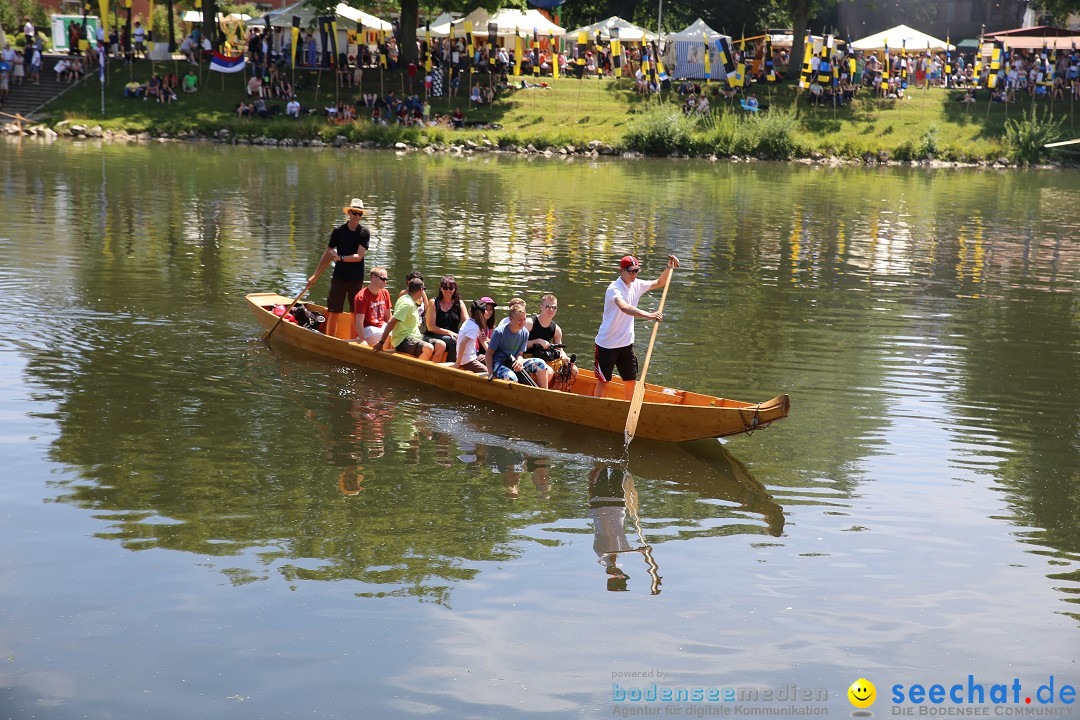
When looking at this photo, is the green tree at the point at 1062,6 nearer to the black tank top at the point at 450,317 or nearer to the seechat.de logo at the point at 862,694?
the black tank top at the point at 450,317

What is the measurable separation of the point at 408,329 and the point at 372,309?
0.83m

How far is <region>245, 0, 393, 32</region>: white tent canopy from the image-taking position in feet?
155

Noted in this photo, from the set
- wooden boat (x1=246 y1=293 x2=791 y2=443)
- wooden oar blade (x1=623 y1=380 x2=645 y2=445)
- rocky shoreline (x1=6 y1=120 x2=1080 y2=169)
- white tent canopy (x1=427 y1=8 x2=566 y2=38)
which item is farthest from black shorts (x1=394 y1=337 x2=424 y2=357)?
white tent canopy (x1=427 y1=8 x2=566 y2=38)

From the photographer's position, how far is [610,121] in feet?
152

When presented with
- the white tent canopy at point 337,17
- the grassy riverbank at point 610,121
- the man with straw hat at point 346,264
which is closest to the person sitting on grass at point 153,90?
the grassy riverbank at point 610,121

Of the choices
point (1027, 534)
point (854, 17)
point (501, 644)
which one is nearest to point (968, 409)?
point (1027, 534)

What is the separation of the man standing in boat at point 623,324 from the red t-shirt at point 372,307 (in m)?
3.36

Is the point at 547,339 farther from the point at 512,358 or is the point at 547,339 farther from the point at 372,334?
the point at 372,334

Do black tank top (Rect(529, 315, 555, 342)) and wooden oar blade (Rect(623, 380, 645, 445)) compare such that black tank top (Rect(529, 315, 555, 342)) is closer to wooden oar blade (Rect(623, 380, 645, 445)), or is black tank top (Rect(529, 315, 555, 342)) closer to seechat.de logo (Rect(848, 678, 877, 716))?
wooden oar blade (Rect(623, 380, 645, 445))

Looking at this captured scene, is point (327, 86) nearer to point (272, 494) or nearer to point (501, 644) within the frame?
point (272, 494)

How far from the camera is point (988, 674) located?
25.0 feet

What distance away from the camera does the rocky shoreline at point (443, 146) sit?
41312 millimetres

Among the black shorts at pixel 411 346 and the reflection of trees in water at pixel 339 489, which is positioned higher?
the black shorts at pixel 411 346

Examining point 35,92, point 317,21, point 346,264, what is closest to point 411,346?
point 346,264
